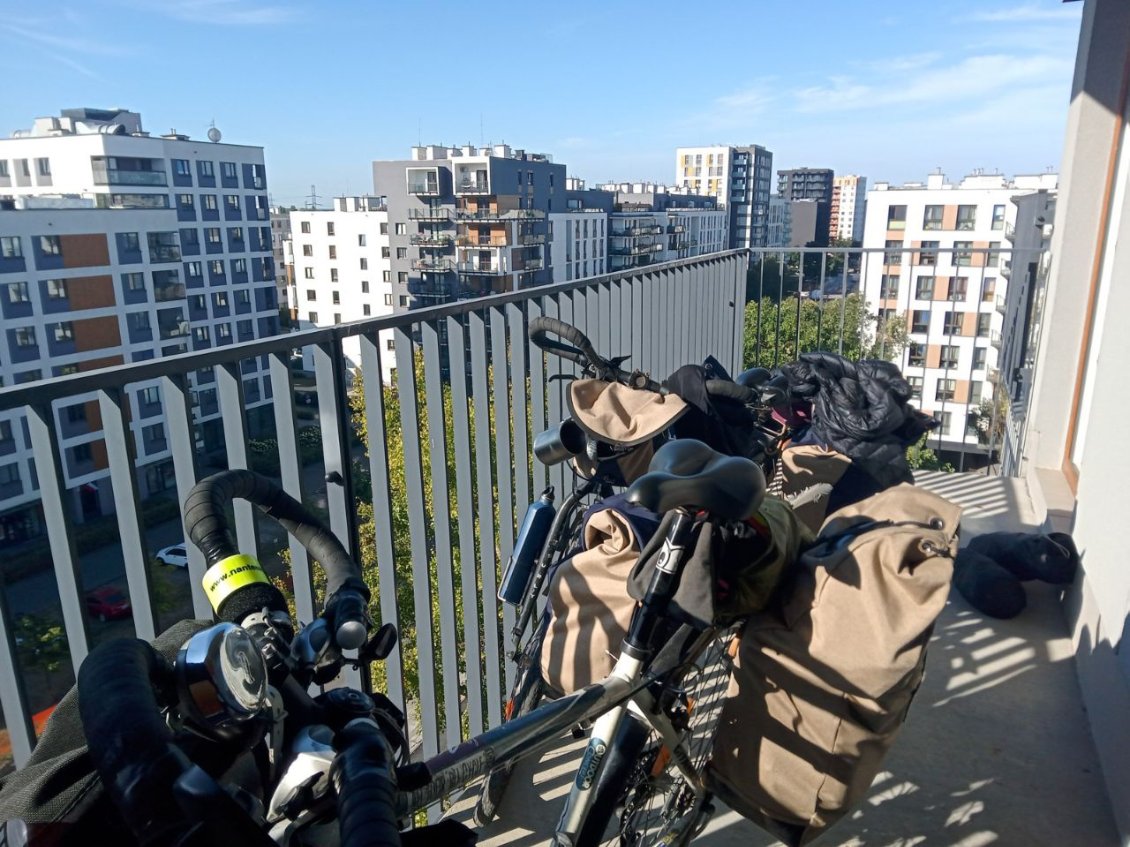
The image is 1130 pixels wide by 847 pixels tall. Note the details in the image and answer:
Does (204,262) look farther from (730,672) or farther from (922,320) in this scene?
(730,672)

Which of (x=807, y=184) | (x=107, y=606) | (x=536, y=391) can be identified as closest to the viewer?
(x=536, y=391)

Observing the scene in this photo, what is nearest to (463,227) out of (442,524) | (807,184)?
(442,524)

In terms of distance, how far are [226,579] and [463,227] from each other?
50766 mm

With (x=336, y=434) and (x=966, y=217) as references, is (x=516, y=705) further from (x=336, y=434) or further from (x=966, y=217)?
(x=966, y=217)

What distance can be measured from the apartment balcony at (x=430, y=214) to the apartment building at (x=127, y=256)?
35.9 feet

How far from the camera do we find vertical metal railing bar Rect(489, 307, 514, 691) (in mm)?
2457

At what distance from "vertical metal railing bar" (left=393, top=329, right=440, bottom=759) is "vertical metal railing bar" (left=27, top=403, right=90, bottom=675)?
0.86 meters

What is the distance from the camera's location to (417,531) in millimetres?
2227

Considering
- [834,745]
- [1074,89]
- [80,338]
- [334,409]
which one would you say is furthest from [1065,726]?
[80,338]

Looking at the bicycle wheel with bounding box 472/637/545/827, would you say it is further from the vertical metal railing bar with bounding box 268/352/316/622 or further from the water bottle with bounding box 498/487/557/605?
the vertical metal railing bar with bounding box 268/352/316/622

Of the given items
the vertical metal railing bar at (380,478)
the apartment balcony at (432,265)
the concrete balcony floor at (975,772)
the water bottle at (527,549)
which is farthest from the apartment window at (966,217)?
the vertical metal railing bar at (380,478)

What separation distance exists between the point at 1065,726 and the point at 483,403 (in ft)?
A: 7.36

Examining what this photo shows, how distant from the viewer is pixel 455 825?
67cm

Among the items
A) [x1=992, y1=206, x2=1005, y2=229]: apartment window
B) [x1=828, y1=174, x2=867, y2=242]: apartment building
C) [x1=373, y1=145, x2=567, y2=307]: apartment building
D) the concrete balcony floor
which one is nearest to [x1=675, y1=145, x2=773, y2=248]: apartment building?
[x1=828, y1=174, x2=867, y2=242]: apartment building
